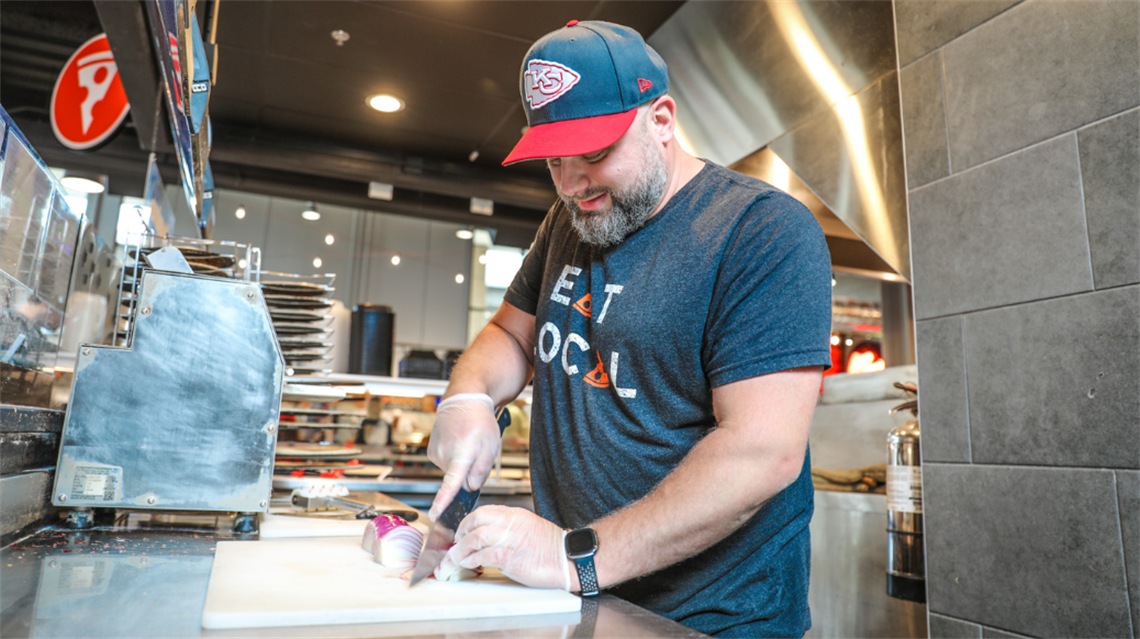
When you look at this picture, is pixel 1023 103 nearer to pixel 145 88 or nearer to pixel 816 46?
pixel 816 46

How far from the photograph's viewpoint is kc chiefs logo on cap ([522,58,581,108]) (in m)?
1.03

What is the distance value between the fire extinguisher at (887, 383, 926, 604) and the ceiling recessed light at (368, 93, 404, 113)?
132 inches

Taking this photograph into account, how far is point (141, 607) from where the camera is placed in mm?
670

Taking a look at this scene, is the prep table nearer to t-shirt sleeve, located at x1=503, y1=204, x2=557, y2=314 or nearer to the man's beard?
the man's beard

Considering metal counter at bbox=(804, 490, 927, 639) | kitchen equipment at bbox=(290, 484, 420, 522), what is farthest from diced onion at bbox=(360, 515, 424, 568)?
metal counter at bbox=(804, 490, 927, 639)

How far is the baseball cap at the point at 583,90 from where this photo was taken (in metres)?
1.02

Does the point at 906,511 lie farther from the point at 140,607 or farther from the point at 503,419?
the point at 140,607

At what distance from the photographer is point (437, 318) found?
8484 mm

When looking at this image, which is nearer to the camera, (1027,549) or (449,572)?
(449,572)

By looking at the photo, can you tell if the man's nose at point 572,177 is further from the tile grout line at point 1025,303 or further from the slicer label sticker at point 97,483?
the tile grout line at point 1025,303

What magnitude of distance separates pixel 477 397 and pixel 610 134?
472 millimetres

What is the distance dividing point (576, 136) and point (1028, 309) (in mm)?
1032

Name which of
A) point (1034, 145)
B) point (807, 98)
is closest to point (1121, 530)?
point (1034, 145)

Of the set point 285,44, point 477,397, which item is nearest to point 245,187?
point 285,44
